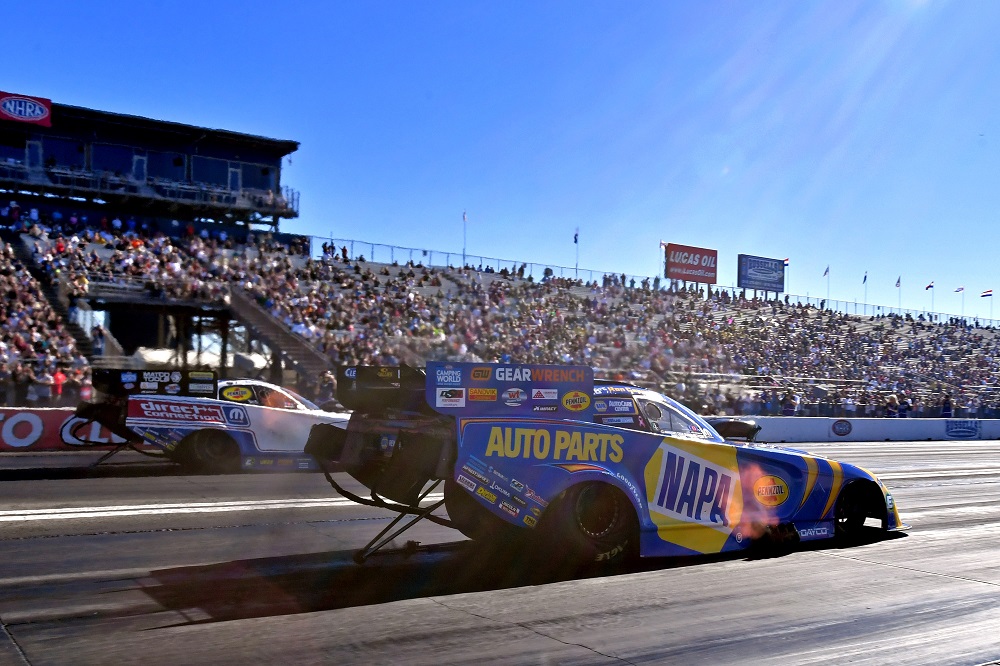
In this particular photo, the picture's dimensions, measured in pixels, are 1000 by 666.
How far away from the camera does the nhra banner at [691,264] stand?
170 feet

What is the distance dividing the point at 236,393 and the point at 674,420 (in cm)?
862

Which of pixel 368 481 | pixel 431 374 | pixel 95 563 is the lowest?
pixel 95 563

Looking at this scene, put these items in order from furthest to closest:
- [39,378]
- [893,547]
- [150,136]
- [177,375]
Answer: [150,136]
[39,378]
[177,375]
[893,547]

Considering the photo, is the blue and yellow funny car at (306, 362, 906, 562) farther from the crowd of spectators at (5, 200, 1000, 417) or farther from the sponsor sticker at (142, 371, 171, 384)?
the crowd of spectators at (5, 200, 1000, 417)

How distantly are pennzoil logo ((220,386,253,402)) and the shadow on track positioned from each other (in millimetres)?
7162

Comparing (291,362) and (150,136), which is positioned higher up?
(150,136)

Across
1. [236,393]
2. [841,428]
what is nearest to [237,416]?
[236,393]

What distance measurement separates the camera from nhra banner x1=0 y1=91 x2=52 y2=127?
116ft

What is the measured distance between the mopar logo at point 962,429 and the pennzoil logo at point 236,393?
2957 cm

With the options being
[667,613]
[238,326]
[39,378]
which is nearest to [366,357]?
[238,326]

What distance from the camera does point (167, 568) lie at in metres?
7.27

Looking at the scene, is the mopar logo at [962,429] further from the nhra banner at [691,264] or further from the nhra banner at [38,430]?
the nhra banner at [38,430]

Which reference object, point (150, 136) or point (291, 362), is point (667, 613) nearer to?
point (291, 362)

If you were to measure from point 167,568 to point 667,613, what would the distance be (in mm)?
3981
